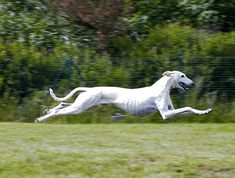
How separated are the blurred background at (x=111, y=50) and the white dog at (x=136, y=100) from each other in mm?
437

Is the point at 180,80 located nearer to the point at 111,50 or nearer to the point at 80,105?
the point at 80,105

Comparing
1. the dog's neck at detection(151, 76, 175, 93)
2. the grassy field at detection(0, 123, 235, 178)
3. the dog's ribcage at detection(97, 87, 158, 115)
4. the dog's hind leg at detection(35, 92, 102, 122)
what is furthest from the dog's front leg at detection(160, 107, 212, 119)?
the grassy field at detection(0, 123, 235, 178)

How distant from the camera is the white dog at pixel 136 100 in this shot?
50.0 ft

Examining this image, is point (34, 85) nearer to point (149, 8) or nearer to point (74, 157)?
point (149, 8)

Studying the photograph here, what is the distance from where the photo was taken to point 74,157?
32.6 feet

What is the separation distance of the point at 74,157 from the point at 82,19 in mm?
10277

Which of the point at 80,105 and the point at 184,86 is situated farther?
the point at 184,86

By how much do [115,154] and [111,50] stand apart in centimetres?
932

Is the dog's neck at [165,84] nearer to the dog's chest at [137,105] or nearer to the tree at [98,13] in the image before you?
the dog's chest at [137,105]

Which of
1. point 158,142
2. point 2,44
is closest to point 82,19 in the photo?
point 2,44

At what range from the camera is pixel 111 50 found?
62.8 feet

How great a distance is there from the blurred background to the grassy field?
3981 millimetres

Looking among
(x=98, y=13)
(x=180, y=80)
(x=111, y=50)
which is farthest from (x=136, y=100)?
(x=98, y=13)

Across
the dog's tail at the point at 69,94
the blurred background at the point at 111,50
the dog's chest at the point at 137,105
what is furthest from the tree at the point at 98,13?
the dog's chest at the point at 137,105
